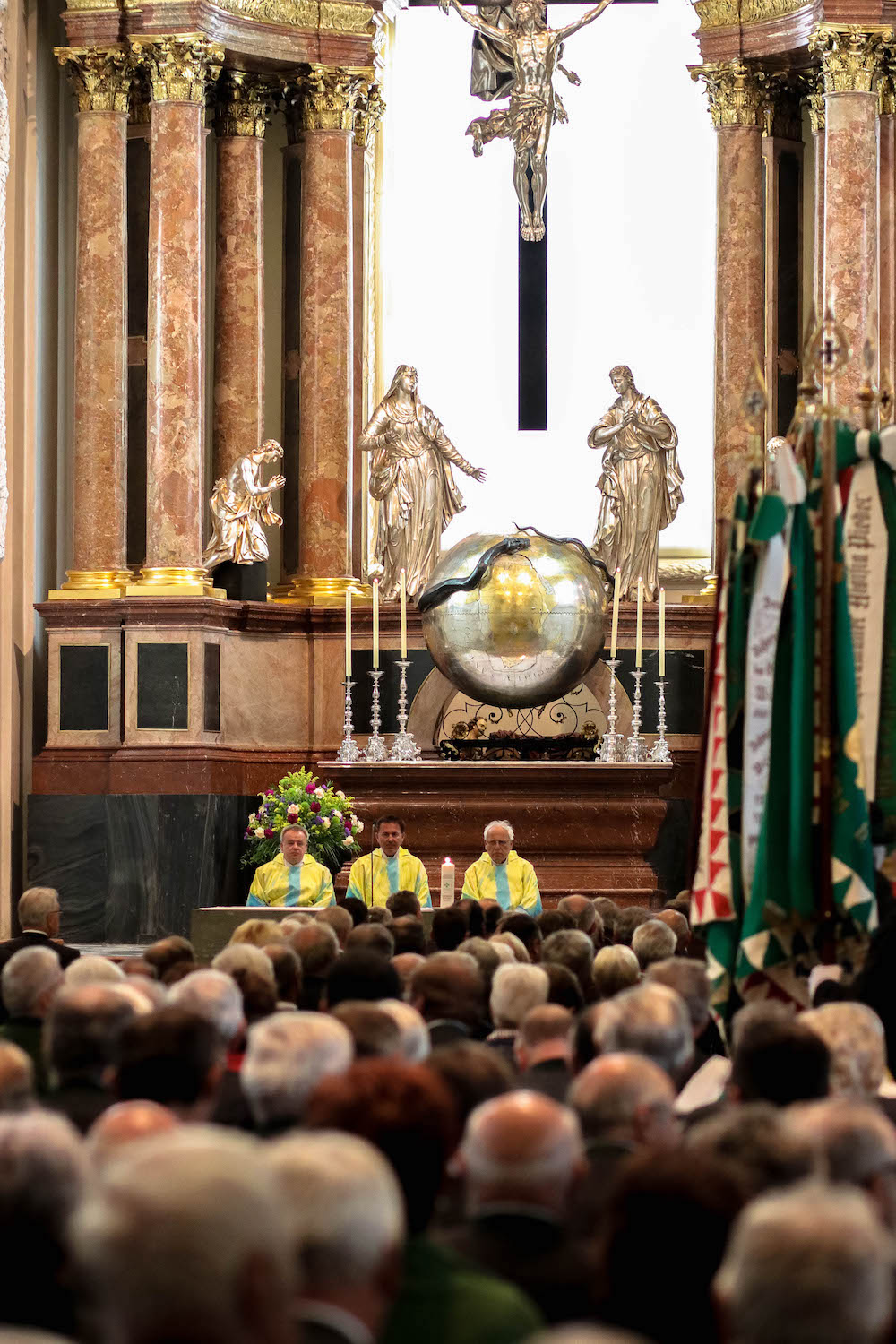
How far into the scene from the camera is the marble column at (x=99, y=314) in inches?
675

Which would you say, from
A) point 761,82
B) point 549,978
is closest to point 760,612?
point 549,978

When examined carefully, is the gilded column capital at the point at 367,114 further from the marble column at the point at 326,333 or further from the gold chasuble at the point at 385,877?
the gold chasuble at the point at 385,877

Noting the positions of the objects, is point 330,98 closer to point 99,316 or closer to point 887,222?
point 99,316

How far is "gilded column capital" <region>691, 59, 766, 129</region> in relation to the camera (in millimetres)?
17688

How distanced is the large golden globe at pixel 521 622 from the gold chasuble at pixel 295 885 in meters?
2.96

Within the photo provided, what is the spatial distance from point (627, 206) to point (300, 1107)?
15776 mm

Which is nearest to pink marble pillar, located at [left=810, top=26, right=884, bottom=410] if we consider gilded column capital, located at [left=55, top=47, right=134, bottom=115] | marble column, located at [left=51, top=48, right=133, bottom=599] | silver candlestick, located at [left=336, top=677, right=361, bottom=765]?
silver candlestick, located at [left=336, top=677, right=361, bottom=765]

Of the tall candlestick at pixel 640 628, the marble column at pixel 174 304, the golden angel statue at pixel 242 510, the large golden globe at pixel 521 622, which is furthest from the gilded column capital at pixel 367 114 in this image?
the tall candlestick at pixel 640 628

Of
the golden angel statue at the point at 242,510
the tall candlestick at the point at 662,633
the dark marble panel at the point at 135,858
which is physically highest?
the golden angel statue at the point at 242,510

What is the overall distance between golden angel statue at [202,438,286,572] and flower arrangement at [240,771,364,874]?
1960 millimetres

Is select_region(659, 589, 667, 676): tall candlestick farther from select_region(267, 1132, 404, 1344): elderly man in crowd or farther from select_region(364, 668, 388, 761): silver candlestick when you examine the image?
select_region(267, 1132, 404, 1344): elderly man in crowd

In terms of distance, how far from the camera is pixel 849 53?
16.9 m

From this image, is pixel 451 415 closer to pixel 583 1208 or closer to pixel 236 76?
pixel 236 76

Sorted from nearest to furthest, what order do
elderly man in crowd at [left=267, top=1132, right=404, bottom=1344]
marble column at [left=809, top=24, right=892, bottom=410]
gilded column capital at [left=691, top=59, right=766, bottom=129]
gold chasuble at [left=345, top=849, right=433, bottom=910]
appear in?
elderly man in crowd at [left=267, top=1132, right=404, bottom=1344]
gold chasuble at [left=345, top=849, right=433, bottom=910]
marble column at [left=809, top=24, right=892, bottom=410]
gilded column capital at [left=691, top=59, right=766, bottom=129]
